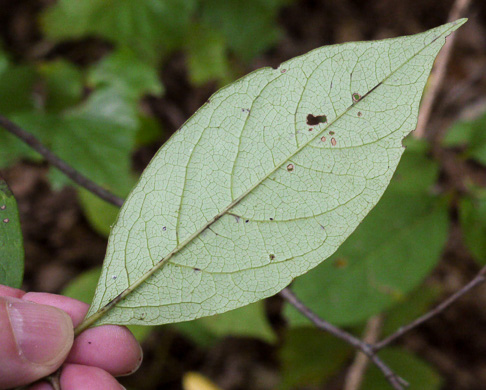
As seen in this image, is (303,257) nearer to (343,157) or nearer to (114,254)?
(343,157)

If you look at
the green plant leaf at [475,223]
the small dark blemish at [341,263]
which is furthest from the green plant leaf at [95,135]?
the green plant leaf at [475,223]

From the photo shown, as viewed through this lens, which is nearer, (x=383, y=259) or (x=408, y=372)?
(x=383, y=259)

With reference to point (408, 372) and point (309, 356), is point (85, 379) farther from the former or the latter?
point (408, 372)

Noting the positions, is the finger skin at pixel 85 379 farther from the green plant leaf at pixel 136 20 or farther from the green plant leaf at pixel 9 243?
the green plant leaf at pixel 136 20

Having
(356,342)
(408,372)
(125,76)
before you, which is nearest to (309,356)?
(408,372)

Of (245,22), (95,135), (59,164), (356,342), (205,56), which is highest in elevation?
(245,22)

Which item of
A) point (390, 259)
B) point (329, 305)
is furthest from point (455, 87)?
point (329, 305)
